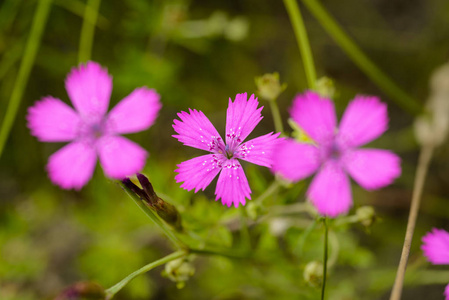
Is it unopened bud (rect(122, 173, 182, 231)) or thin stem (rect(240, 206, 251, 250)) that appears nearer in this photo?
unopened bud (rect(122, 173, 182, 231))

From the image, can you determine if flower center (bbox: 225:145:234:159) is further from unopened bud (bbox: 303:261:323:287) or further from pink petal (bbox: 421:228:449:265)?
pink petal (bbox: 421:228:449:265)

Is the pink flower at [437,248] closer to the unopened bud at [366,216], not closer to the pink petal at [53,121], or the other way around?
the unopened bud at [366,216]

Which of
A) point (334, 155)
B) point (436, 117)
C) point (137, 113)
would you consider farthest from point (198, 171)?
point (436, 117)

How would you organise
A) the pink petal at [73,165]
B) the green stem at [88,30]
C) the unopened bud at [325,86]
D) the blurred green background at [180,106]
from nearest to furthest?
the pink petal at [73,165] → the unopened bud at [325,86] → the green stem at [88,30] → the blurred green background at [180,106]

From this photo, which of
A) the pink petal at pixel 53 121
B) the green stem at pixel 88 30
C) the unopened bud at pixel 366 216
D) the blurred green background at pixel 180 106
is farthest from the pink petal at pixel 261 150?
the green stem at pixel 88 30

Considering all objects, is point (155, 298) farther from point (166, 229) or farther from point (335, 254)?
point (166, 229)

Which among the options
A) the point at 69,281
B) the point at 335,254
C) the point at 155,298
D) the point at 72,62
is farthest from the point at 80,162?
the point at 69,281

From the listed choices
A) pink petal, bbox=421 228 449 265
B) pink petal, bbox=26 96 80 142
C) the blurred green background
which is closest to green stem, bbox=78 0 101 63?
the blurred green background
